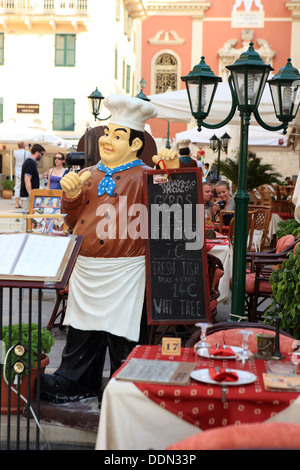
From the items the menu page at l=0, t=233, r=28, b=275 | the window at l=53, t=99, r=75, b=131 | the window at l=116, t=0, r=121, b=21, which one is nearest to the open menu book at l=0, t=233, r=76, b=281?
the menu page at l=0, t=233, r=28, b=275

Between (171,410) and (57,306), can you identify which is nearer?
(171,410)

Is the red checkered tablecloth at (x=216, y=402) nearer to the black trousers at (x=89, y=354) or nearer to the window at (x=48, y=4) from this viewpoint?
the black trousers at (x=89, y=354)

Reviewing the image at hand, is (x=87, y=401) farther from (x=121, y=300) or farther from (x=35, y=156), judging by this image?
(x=35, y=156)

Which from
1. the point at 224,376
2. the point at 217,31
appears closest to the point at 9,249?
the point at 224,376

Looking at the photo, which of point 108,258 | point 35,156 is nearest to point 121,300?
point 108,258

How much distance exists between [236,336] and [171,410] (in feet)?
3.18

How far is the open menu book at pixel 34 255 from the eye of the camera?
3.36 m

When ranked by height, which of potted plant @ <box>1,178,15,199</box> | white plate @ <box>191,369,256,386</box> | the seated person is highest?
the seated person

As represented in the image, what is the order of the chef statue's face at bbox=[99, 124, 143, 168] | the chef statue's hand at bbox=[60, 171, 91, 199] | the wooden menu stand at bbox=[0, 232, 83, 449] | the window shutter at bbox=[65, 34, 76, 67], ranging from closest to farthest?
the wooden menu stand at bbox=[0, 232, 83, 449] < the chef statue's hand at bbox=[60, 171, 91, 199] < the chef statue's face at bbox=[99, 124, 143, 168] < the window shutter at bbox=[65, 34, 76, 67]

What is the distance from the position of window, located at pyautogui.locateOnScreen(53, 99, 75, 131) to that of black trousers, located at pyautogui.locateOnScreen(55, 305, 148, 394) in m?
26.8

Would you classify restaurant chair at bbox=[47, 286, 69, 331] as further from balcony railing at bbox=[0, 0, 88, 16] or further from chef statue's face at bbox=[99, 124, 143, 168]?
balcony railing at bbox=[0, 0, 88, 16]

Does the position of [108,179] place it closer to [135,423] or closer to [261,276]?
[135,423]

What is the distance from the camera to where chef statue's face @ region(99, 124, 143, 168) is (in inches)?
169

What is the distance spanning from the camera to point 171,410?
259 centimetres
